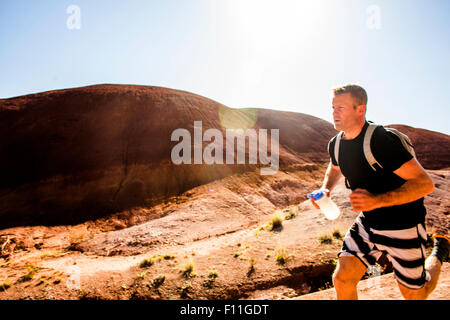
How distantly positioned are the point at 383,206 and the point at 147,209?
18.4m

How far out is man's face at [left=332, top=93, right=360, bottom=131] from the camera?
203 centimetres

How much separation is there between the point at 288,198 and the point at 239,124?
17.1 m

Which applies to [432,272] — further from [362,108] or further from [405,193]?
[362,108]

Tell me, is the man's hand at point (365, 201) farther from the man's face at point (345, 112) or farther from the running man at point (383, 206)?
the man's face at point (345, 112)

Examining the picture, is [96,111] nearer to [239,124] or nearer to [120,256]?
[239,124]

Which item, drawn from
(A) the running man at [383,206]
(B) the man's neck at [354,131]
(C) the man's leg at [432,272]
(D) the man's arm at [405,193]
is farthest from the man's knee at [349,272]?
(B) the man's neck at [354,131]

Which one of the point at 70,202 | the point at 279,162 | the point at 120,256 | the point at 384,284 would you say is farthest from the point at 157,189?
the point at 384,284

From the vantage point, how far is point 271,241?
8.01m

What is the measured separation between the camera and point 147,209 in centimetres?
1841

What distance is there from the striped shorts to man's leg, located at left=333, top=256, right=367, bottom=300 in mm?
63

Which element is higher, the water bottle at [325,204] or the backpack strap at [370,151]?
the backpack strap at [370,151]

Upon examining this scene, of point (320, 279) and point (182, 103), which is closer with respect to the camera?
point (320, 279)

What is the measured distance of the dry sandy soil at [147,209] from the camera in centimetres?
638

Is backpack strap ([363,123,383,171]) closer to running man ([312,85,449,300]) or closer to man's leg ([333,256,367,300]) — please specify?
running man ([312,85,449,300])
